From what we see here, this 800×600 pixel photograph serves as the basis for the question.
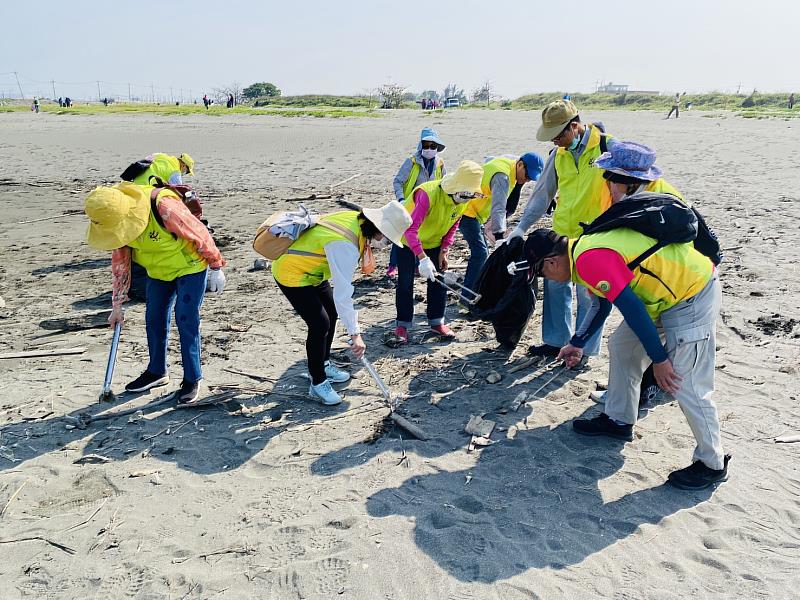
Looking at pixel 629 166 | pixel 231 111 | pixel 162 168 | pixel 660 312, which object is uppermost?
pixel 231 111

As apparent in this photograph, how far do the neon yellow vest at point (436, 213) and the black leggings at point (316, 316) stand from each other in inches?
36.7

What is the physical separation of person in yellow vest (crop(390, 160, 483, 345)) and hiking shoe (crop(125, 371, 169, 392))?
2.00 meters

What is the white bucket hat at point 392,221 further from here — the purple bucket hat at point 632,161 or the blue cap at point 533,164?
the blue cap at point 533,164

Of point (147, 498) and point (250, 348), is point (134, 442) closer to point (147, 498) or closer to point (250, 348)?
point (147, 498)

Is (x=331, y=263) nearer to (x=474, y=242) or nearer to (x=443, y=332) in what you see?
(x=443, y=332)

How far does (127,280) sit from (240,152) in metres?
15.8

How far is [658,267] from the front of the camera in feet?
9.81

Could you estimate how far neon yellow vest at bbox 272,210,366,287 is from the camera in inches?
156

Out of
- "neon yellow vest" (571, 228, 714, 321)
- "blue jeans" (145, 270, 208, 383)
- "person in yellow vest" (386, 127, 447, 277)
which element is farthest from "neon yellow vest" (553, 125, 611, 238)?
"blue jeans" (145, 270, 208, 383)

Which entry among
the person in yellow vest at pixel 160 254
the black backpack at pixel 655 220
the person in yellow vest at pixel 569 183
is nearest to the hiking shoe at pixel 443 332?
the person in yellow vest at pixel 569 183

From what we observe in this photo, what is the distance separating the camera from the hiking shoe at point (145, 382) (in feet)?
15.5

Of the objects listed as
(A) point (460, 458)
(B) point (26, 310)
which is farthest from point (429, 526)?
(B) point (26, 310)

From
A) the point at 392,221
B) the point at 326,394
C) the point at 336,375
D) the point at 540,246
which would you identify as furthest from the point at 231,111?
the point at 540,246

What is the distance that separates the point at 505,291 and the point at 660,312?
5.45 ft
